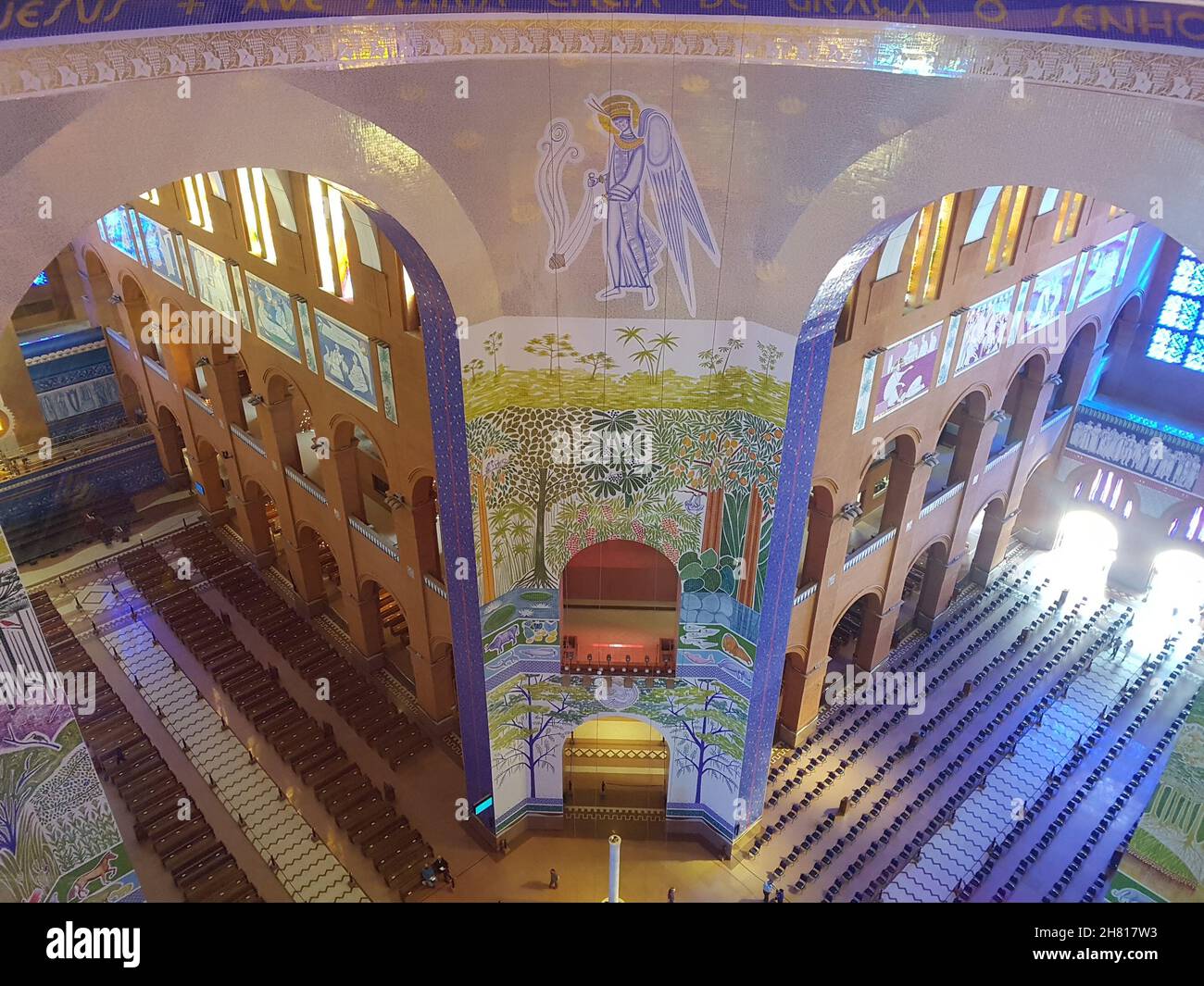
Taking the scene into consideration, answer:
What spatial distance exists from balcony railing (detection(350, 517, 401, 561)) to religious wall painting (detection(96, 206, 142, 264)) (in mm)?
8616

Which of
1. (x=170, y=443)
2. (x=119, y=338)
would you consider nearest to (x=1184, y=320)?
(x=170, y=443)

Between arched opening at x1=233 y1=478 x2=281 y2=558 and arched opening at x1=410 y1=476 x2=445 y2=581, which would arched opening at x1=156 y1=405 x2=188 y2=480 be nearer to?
arched opening at x1=233 y1=478 x2=281 y2=558

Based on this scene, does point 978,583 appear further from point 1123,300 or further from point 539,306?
point 539,306

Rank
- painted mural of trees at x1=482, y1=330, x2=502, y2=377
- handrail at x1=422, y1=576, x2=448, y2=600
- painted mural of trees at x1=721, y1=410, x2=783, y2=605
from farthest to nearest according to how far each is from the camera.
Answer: handrail at x1=422, y1=576, x2=448, y2=600 < painted mural of trees at x1=721, y1=410, x2=783, y2=605 < painted mural of trees at x1=482, y1=330, x2=502, y2=377

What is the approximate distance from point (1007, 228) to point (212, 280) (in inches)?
574

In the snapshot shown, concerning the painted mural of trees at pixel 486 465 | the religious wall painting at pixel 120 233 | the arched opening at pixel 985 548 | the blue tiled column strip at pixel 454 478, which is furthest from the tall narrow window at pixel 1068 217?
the religious wall painting at pixel 120 233

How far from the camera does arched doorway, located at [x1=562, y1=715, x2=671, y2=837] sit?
14930 millimetres

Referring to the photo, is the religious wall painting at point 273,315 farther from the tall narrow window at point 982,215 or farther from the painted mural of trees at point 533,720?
the tall narrow window at point 982,215

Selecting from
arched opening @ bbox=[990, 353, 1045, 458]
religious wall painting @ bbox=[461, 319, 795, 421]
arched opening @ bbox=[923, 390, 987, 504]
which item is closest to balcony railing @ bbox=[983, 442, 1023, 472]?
arched opening @ bbox=[990, 353, 1045, 458]

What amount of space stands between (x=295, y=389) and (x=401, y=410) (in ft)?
12.9

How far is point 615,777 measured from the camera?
15102 mm

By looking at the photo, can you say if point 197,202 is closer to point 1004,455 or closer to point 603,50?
point 603,50

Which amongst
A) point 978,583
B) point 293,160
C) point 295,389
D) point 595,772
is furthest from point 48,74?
point 978,583

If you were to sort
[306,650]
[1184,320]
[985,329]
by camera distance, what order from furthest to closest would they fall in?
1. [1184,320]
2. [306,650]
3. [985,329]
